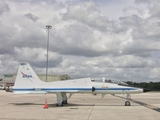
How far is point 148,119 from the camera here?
39.8 feet

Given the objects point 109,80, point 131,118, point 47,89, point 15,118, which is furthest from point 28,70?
point 131,118

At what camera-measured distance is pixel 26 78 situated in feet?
68.7

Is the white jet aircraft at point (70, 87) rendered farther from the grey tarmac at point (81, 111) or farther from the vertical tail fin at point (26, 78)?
the grey tarmac at point (81, 111)

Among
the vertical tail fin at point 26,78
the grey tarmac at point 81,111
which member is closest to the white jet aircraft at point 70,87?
the vertical tail fin at point 26,78

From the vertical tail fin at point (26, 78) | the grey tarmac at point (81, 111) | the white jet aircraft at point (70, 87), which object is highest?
the vertical tail fin at point (26, 78)

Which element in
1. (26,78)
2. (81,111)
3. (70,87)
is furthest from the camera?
(26,78)

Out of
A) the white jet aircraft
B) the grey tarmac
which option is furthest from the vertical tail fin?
the grey tarmac

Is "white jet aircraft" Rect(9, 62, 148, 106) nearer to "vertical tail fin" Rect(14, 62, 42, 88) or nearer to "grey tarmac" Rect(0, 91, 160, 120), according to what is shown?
"vertical tail fin" Rect(14, 62, 42, 88)

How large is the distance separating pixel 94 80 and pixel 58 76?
9484cm

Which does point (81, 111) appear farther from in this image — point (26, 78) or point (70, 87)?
point (26, 78)

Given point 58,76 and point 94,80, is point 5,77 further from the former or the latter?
point 94,80

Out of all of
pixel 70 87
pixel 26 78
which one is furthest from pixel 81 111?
pixel 26 78

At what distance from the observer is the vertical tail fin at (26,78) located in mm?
20761

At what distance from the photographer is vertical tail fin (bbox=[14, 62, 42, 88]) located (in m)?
20.8
